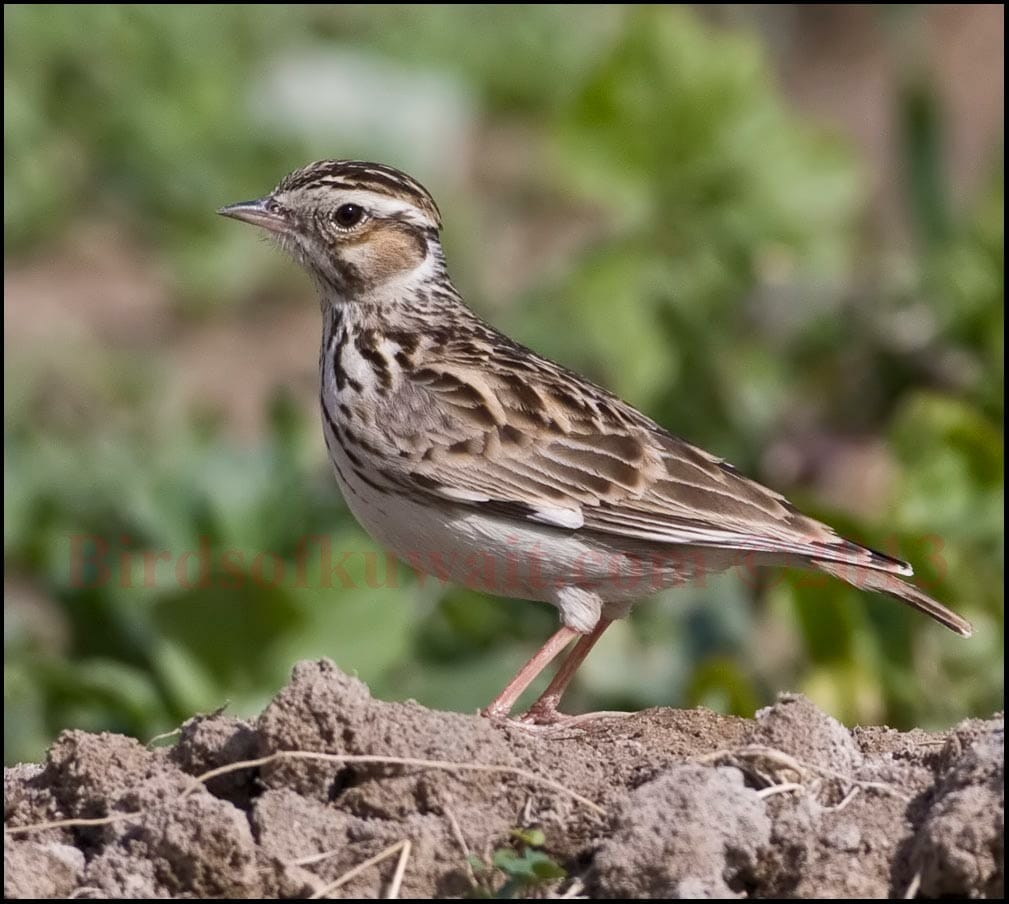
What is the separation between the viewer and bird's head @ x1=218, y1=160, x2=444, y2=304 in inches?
293

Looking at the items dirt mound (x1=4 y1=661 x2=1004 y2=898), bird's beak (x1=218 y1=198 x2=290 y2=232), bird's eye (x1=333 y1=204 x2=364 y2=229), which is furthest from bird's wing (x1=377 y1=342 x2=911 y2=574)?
dirt mound (x1=4 y1=661 x2=1004 y2=898)

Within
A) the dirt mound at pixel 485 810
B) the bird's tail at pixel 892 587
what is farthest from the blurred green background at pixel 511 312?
the dirt mound at pixel 485 810

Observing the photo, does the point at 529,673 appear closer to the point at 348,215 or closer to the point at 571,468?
the point at 571,468

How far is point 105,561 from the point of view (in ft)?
33.2

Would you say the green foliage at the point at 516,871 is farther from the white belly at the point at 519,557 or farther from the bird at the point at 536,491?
the white belly at the point at 519,557

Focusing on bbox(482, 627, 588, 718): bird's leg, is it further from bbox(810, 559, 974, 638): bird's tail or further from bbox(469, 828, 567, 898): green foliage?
bbox(469, 828, 567, 898): green foliage

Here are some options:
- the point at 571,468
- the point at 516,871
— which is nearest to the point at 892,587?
the point at 571,468

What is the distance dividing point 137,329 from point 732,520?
34.1ft

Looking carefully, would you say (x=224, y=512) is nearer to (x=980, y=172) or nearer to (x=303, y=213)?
(x=303, y=213)

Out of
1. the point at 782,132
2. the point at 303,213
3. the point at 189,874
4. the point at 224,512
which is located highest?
the point at 782,132

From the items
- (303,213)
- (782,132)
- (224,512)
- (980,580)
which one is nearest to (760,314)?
(782,132)

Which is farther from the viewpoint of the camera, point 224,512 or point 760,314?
point 760,314

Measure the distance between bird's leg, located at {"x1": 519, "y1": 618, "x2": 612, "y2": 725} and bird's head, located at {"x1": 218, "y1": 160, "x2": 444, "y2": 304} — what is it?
5.24ft

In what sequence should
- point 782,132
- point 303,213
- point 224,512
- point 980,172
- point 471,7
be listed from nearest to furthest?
point 303,213 < point 224,512 < point 782,132 < point 980,172 < point 471,7
